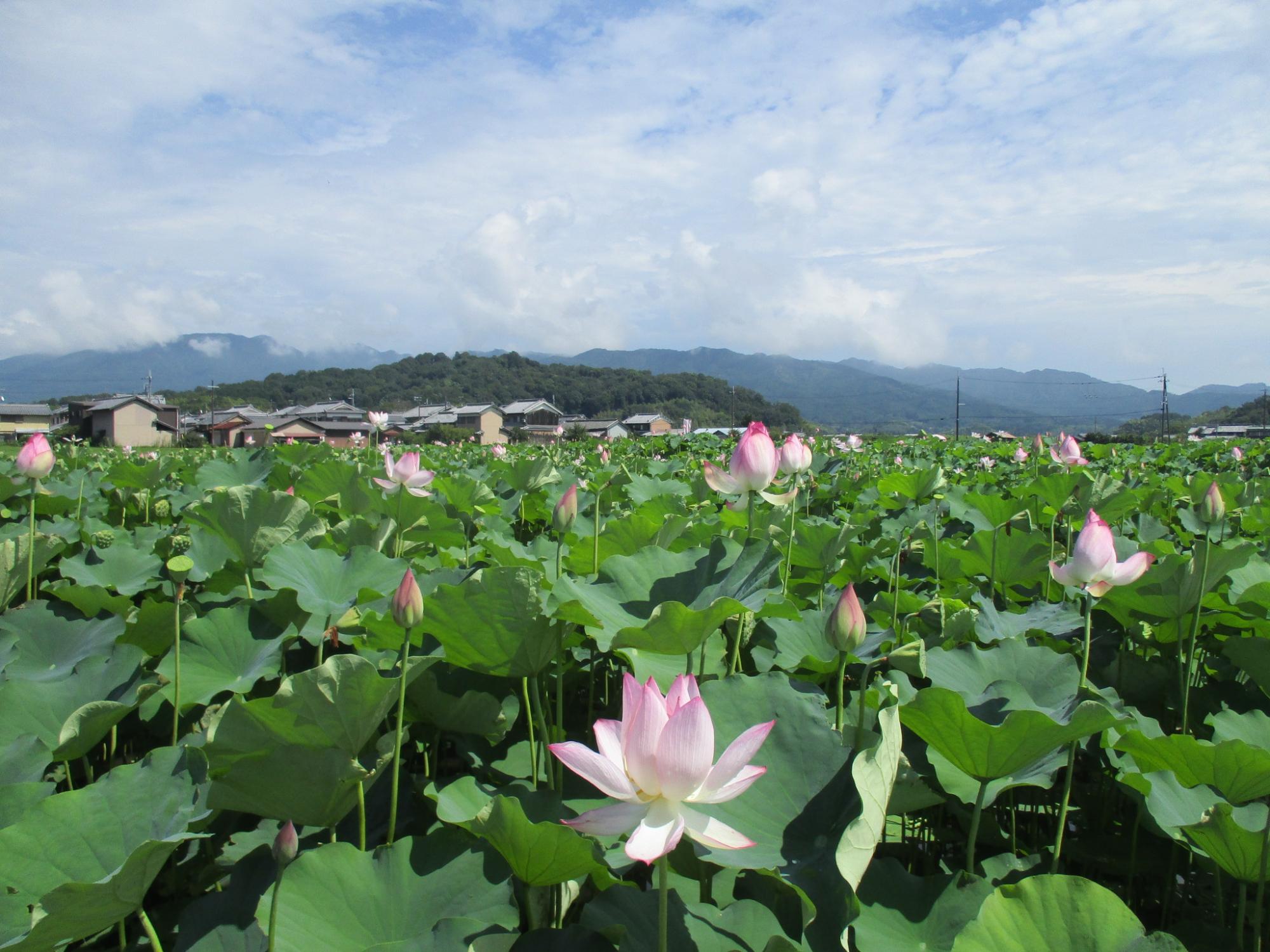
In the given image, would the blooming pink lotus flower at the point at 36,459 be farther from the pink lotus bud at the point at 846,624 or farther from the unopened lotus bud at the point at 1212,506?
the unopened lotus bud at the point at 1212,506

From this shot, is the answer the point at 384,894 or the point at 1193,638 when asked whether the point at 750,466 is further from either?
the point at 384,894

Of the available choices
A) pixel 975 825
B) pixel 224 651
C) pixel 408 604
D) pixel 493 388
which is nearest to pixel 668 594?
pixel 408 604

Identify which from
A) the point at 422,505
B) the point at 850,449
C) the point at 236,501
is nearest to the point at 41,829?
the point at 236,501

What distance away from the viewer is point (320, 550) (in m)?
1.81

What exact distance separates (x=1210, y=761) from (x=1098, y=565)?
440 millimetres

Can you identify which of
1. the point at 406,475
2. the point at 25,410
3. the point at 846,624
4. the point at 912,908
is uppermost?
the point at 25,410

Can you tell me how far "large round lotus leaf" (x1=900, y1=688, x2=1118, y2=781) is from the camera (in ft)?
3.17

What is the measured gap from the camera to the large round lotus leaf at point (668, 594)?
3.75ft

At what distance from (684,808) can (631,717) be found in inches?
4.0

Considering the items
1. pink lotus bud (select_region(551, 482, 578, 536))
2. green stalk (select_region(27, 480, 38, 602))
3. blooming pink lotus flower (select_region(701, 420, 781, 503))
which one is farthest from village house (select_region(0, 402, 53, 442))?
blooming pink lotus flower (select_region(701, 420, 781, 503))

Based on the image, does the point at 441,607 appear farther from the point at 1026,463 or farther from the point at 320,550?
the point at 1026,463

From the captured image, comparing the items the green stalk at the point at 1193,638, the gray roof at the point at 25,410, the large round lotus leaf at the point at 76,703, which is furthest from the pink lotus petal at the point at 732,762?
the gray roof at the point at 25,410

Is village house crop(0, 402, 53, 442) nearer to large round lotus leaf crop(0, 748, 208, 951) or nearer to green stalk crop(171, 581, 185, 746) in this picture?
green stalk crop(171, 581, 185, 746)

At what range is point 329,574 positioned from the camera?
180cm
